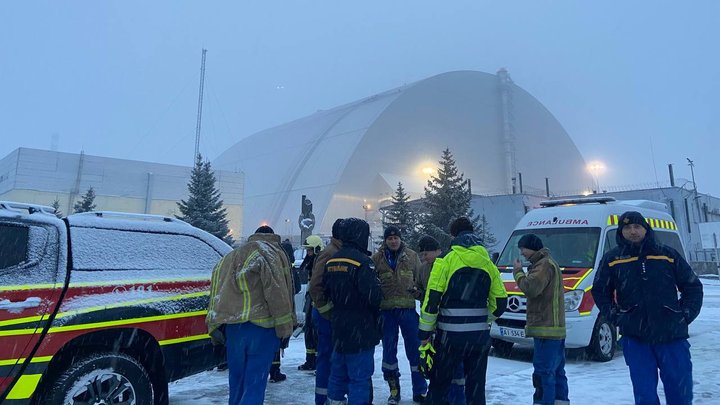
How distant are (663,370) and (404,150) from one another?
152 ft

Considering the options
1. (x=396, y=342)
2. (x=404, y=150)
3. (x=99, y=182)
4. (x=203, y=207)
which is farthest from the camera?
(x=404, y=150)

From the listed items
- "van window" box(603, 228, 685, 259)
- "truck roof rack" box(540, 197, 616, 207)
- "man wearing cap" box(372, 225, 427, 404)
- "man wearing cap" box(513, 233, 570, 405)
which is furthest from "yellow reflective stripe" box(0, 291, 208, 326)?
"truck roof rack" box(540, 197, 616, 207)

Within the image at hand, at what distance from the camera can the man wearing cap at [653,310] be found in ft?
12.0

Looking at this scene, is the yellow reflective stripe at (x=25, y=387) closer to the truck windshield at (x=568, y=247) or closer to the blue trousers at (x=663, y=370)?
the blue trousers at (x=663, y=370)

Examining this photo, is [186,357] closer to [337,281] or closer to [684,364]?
[337,281]

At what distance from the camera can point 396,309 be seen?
5.28 m

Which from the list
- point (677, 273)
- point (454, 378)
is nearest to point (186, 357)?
point (454, 378)

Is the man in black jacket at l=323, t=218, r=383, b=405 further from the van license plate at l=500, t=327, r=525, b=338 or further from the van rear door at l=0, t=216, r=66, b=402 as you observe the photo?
the van license plate at l=500, t=327, r=525, b=338

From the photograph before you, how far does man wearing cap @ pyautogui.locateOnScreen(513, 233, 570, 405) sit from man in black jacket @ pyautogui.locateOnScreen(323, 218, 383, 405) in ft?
5.50

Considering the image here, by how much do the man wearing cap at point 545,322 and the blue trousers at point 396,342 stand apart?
120 cm

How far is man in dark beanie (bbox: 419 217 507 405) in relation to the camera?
3926mm

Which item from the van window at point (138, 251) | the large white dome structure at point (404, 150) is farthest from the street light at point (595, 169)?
the van window at point (138, 251)

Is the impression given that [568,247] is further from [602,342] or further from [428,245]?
[428,245]

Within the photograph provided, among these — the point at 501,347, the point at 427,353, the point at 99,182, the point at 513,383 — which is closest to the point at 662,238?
the point at 501,347
